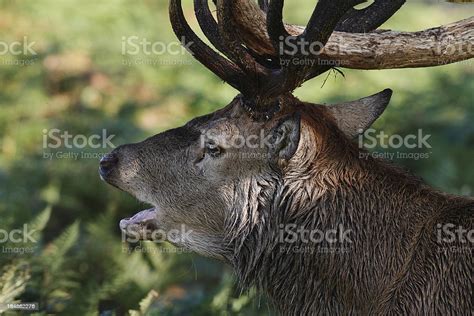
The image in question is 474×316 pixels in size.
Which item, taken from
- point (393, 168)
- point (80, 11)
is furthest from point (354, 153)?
point (80, 11)

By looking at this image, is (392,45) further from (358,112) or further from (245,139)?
(245,139)

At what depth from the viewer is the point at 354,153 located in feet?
21.9

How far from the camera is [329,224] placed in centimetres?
642

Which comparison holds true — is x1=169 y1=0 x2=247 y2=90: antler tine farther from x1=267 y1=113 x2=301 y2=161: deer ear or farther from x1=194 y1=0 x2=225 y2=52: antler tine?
x1=267 y1=113 x2=301 y2=161: deer ear

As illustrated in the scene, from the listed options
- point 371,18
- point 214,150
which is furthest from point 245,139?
point 371,18

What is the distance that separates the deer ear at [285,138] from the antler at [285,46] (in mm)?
263

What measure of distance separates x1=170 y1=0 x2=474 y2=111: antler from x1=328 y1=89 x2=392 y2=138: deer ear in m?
0.46

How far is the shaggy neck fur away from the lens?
632 cm

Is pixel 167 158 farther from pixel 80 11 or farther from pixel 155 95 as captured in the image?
pixel 80 11

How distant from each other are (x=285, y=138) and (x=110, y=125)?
8.39 m

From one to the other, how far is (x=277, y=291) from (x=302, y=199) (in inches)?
26.6

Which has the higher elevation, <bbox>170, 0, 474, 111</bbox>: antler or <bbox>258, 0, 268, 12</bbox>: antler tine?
<bbox>258, 0, 268, 12</bbox>: antler tine

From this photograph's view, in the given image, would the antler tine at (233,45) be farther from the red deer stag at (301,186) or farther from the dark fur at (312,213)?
the dark fur at (312,213)

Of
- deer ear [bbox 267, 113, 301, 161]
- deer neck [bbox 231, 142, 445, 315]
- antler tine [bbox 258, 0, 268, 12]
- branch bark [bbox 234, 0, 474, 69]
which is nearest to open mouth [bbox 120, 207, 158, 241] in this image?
deer neck [bbox 231, 142, 445, 315]
